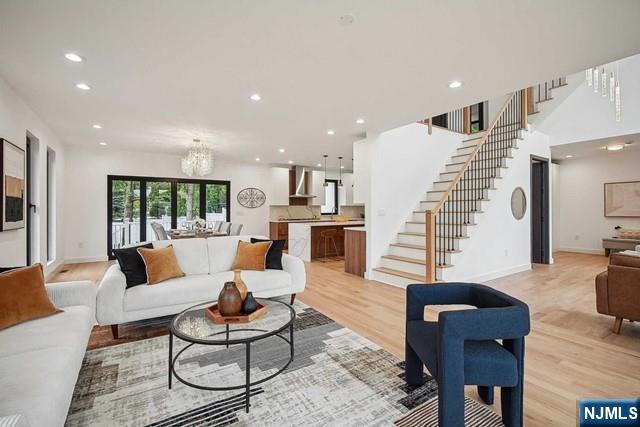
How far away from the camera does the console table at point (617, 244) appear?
674 cm

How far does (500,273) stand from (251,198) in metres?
6.43

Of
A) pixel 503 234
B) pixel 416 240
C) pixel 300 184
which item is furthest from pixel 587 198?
pixel 300 184

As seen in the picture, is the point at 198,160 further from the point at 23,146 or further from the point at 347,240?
the point at 347,240

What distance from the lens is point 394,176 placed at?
5.49 metres

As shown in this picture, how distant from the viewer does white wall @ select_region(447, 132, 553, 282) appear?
4.89 metres

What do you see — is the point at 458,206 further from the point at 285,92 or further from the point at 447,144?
the point at 285,92

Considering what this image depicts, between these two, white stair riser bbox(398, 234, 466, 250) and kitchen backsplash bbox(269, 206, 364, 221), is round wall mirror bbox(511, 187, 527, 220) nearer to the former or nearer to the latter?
white stair riser bbox(398, 234, 466, 250)

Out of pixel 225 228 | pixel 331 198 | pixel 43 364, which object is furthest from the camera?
pixel 331 198

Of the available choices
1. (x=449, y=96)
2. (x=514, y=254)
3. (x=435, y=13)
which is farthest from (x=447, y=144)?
(x=435, y=13)

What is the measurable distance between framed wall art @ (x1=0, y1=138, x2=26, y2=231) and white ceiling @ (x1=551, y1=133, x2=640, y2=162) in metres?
9.21

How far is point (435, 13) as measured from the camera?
203 cm

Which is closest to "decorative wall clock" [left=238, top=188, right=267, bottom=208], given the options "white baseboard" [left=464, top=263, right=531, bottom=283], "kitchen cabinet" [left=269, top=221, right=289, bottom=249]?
"kitchen cabinet" [left=269, top=221, right=289, bottom=249]

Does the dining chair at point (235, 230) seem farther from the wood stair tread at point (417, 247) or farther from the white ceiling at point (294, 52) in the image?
the wood stair tread at point (417, 247)

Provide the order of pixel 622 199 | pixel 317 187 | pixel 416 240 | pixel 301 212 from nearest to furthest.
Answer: pixel 416 240 < pixel 622 199 < pixel 317 187 < pixel 301 212
